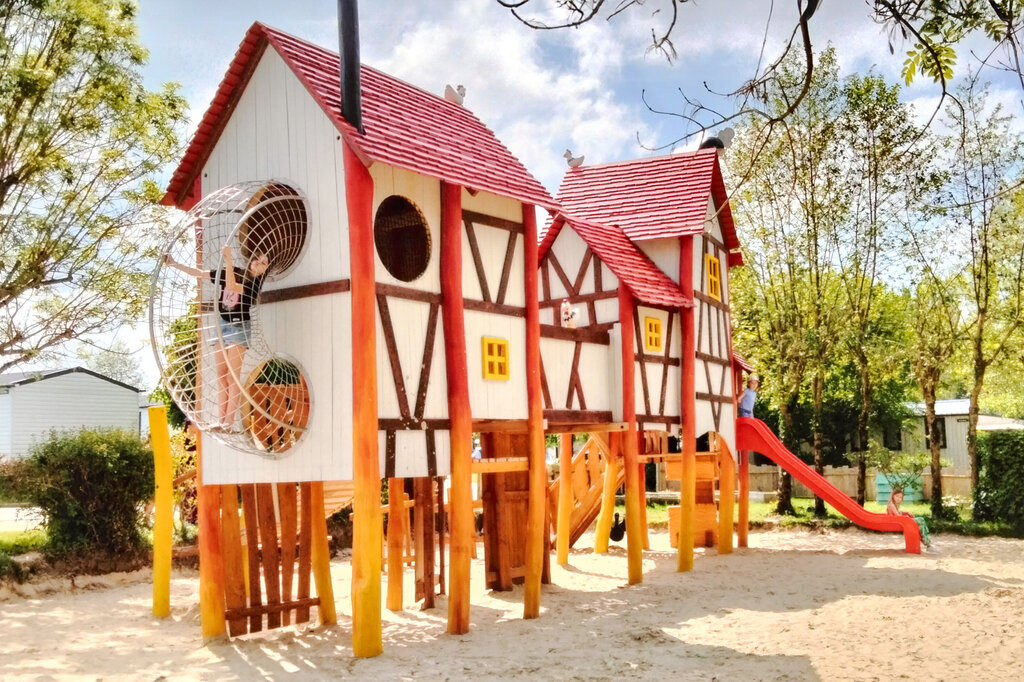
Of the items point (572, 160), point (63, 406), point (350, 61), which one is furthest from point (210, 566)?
point (63, 406)

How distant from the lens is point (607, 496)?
19.4 metres

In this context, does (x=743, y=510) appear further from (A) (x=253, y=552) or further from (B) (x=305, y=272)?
(B) (x=305, y=272)

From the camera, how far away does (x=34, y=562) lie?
1655cm

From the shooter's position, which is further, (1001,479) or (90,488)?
(1001,479)

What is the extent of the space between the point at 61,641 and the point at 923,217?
21.6 meters

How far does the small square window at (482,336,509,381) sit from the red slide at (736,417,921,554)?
28.7 feet

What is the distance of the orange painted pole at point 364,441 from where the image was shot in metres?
9.65

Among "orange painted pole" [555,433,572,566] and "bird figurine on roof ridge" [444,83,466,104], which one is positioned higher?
"bird figurine on roof ridge" [444,83,466,104]

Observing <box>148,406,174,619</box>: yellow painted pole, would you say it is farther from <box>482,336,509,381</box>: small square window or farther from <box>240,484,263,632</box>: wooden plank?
<box>482,336,509,381</box>: small square window

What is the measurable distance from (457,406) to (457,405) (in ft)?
0.04

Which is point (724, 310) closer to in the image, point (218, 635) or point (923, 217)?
point (923, 217)

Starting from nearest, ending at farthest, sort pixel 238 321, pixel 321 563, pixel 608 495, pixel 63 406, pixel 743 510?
pixel 238 321 → pixel 321 563 → pixel 608 495 → pixel 743 510 → pixel 63 406

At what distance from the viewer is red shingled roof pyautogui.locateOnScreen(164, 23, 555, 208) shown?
10430 mm

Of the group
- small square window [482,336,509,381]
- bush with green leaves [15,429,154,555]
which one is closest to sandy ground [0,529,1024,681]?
bush with green leaves [15,429,154,555]
